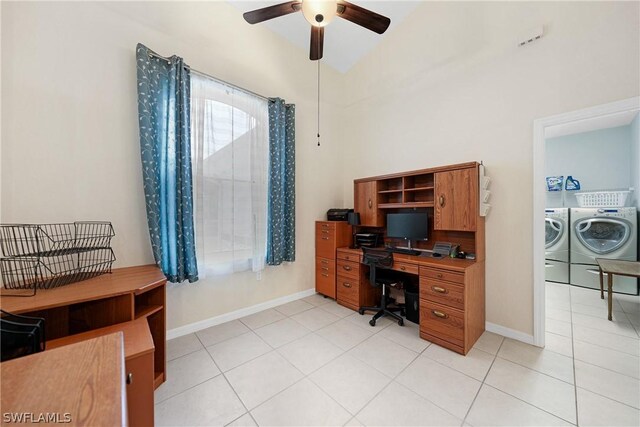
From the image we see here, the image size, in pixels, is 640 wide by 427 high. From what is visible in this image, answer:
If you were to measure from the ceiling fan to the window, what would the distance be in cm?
94

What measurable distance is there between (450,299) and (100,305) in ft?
9.12

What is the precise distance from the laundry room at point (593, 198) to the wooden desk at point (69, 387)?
16.8 feet

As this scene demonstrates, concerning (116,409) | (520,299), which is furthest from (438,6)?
(116,409)

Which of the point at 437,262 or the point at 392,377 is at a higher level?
the point at 437,262

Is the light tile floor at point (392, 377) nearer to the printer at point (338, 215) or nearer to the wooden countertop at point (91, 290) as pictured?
the wooden countertop at point (91, 290)

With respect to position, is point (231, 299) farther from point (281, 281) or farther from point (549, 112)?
point (549, 112)

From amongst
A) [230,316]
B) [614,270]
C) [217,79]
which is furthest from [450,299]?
[217,79]

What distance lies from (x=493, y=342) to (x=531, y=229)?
1189 mm

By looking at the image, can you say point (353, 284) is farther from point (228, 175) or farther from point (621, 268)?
point (621, 268)

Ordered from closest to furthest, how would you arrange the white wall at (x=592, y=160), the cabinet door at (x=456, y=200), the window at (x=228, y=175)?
the cabinet door at (x=456, y=200) < the window at (x=228, y=175) < the white wall at (x=592, y=160)

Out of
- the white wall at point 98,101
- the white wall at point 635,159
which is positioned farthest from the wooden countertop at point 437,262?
the white wall at point 635,159

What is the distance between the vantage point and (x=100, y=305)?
1.53m

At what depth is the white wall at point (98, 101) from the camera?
65.4 inches

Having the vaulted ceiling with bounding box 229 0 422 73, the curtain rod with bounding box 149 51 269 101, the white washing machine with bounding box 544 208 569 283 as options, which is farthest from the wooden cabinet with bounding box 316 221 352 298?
the white washing machine with bounding box 544 208 569 283
